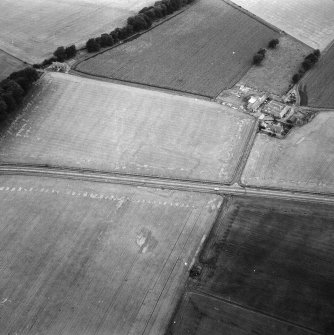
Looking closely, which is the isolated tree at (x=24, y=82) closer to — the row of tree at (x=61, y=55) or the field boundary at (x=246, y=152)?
the row of tree at (x=61, y=55)

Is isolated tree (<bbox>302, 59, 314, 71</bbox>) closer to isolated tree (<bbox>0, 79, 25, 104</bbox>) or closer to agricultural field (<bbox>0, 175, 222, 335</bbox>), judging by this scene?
agricultural field (<bbox>0, 175, 222, 335</bbox>)

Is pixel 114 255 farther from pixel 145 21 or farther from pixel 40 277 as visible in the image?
pixel 145 21

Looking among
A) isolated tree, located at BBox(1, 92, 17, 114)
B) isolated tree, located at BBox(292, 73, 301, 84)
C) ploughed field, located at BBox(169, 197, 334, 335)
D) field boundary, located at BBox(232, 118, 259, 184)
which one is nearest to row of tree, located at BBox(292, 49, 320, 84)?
isolated tree, located at BBox(292, 73, 301, 84)

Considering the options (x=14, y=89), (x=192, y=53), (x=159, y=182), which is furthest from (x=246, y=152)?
(x=14, y=89)

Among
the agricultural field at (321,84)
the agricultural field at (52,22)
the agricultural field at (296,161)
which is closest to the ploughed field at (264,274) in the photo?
the agricultural field at (296,161)

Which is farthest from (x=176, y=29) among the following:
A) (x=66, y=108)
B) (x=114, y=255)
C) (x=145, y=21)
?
(x=114, y=255)

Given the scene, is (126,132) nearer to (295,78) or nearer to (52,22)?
(295,78)
